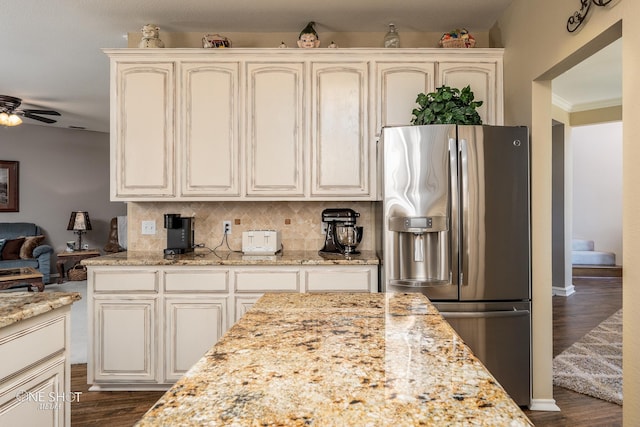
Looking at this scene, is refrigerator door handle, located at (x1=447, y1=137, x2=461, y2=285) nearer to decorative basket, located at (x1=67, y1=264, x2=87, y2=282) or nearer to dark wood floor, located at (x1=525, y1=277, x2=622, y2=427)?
dark wood floor, located at (x1=525, y1=277, x2=622, y2=427)

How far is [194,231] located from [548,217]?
8.61ft

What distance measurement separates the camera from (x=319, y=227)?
344cm

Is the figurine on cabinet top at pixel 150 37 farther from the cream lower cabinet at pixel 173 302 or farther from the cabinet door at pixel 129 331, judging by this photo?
the cabinet door at pixel 129 331

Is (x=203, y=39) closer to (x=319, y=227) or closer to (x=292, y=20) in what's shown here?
(x=292, y=20)

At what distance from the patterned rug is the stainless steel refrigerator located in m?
0.81

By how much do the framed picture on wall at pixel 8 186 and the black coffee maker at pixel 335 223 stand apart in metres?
6.51

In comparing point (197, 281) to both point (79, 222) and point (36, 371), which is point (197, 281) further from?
point (79, 222)

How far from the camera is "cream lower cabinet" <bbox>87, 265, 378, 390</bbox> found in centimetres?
282

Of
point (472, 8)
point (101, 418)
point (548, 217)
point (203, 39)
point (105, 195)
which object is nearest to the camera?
point (101, 418)

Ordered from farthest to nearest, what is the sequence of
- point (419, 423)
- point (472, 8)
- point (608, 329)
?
point (608, 329) → point (472, 8) → point (419, 423)

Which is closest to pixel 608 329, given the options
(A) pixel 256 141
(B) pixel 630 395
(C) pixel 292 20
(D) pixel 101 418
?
(B) pixel 630 395

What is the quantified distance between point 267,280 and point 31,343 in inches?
61.2

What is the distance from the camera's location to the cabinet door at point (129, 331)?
282cm

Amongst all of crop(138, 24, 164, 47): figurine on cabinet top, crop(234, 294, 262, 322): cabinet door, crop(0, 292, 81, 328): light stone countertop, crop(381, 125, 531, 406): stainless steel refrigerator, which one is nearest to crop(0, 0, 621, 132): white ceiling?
crop(138, 24, 164, 47): figurine on cabinet top
